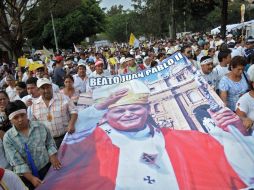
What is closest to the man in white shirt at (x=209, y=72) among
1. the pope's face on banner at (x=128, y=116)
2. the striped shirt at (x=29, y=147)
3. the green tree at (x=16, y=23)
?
the pope's face on banner at (x=128, y=116)

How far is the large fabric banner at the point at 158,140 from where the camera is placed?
405 cm

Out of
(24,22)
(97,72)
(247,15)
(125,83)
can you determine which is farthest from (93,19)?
(125,83)

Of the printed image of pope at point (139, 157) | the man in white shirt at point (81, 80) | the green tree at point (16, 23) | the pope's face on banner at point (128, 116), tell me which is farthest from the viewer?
the green tree at point (16, 23)

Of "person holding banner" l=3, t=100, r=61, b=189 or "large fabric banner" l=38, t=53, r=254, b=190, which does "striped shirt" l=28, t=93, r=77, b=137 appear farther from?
"person holding banner" l=3, t=100, r=61, b=189

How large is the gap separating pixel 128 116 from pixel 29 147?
1458 millimetres

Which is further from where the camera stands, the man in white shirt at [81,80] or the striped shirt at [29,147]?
the man in white shirt at [81,80]

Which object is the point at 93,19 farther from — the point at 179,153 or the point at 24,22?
the point at 179,153

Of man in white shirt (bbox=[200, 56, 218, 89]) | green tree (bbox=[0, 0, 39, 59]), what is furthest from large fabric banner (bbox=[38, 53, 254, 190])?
green tree (bbox=[0, 0, 39, 59])

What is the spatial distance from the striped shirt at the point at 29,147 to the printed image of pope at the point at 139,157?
23 centimetres

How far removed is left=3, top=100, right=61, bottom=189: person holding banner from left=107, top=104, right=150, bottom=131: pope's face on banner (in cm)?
103

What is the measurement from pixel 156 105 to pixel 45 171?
68.9 inches

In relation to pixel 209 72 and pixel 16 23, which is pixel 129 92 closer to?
pixel 209 72

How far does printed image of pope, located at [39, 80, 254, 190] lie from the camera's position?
13.1 feet

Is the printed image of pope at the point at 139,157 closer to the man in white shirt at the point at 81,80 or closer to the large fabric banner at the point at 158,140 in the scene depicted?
A: the large fabric banner at the point at 158,140
